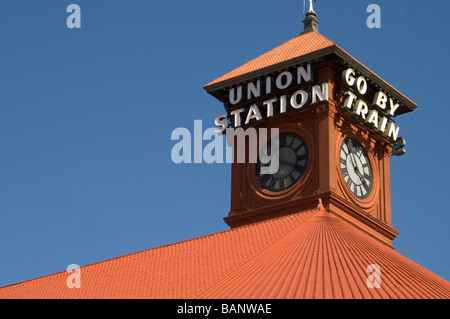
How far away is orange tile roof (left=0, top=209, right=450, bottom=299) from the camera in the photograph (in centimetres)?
3822

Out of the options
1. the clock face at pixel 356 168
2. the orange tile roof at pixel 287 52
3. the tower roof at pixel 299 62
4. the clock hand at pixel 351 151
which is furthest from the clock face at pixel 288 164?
the orange tile roof at pixel 287 52

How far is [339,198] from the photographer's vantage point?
5019 cm

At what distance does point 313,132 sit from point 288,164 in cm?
181

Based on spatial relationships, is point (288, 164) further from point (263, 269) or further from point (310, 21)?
point (263, 269)

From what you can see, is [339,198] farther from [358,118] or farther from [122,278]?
[122,278]

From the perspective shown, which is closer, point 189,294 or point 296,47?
point 189,294

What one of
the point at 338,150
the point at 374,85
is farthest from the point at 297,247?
the point at 374,85

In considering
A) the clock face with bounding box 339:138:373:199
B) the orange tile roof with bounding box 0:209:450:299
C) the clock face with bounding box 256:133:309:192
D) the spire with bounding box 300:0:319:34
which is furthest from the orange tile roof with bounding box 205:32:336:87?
the orange tile roof with bounding box 0:209:450:299

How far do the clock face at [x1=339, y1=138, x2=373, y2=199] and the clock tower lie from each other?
0.17 feet

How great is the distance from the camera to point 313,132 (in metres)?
52.2

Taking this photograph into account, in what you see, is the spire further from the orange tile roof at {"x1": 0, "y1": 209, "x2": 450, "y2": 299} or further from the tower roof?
the orange tile roof at {"x1": 0, "y1": 209, "x2": 450, "y2": 299}
